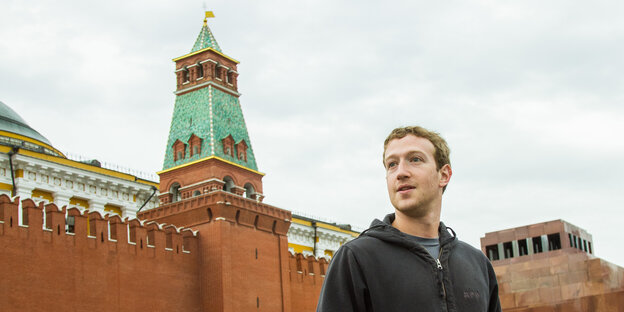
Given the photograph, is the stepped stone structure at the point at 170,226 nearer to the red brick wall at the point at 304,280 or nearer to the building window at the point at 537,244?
the red brick wall at the point at 304,280

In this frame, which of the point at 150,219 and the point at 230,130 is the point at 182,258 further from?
the point at 230,130

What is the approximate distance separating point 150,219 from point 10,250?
661 cm

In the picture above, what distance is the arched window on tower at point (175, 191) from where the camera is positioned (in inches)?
1072

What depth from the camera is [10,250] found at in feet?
67.2

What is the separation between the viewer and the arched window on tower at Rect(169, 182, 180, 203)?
89.4 feet

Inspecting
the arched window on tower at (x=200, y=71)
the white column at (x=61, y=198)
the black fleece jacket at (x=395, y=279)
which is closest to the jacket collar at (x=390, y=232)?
the black fleece jacket at (x=395, y=279)

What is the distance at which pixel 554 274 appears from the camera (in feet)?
78.5

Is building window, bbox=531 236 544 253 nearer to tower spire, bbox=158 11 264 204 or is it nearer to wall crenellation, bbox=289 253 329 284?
wall crenellation, bbox=289 253 329 284

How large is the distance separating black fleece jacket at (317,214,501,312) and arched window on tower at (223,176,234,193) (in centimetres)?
2356

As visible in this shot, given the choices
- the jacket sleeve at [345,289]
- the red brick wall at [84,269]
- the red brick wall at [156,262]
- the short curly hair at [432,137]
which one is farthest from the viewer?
the red brick wall at [156,262]

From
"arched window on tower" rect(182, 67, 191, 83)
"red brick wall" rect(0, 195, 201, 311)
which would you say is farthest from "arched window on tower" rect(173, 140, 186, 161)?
"red brick wall" rect(0, 195, 201, 311)

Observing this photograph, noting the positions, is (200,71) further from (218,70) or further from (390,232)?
(390,232)

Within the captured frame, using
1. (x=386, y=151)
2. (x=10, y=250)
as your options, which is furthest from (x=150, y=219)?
(x=386, y=151)

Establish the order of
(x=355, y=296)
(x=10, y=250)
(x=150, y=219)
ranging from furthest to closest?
(x=150, y=219) < (x=10, y=250) < (x=355, y=296)
